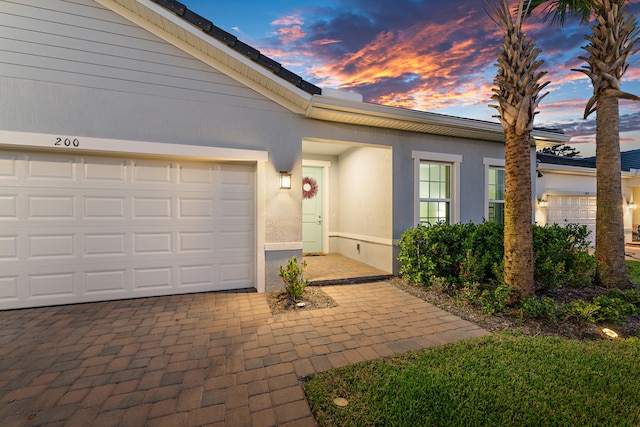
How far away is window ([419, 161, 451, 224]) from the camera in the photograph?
6324mm

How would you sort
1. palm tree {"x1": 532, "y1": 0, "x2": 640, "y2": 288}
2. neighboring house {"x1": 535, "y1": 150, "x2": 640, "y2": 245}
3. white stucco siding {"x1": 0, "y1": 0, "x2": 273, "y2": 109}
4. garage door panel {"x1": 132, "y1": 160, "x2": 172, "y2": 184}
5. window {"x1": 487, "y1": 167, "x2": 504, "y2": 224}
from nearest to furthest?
white stucco siding {"x1": 0, "y1": 0, "x2": 273, "y2": 109} → garage door panel {"x1": 132, "y1": 160, "x2": 172, "y2": 184} → palm tree {"x1": 532, "y1": 0, "x2": 640, "y2": 288} → window {"x1": 487, "y1": 167, "x2": 504, "y2": 224} → neighboring house {"x1": 535, "y1": 150, "x2": 640, "y2": 245}

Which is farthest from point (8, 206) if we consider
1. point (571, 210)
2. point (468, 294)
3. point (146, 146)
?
point (571, 210)

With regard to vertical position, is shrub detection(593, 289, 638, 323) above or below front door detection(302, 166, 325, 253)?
below

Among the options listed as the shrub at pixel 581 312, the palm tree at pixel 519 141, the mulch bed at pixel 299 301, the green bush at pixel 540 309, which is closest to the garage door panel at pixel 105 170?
the mulch bed at pixel 299 301

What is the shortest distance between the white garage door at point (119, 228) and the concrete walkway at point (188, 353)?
33 cm

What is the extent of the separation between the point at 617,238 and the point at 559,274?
1.53m

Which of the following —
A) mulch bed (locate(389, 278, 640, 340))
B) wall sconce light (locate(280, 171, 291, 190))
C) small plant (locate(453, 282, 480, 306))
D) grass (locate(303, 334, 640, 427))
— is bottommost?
mulch bed (locate(389, 278, 640, 340))

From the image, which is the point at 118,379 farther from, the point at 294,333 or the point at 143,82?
the point at 143,82

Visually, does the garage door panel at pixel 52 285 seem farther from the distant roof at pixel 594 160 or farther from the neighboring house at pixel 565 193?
the distant roof at pixel 594 160

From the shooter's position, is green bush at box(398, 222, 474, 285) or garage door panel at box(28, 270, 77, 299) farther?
green bush at box(398, 222, 474, 285)

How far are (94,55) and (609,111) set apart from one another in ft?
29.0

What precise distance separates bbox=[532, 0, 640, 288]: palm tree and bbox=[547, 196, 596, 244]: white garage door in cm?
635

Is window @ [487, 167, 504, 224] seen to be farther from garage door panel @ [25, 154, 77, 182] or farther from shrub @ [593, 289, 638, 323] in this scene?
garage door panel @ [25, 154, 77, 182]

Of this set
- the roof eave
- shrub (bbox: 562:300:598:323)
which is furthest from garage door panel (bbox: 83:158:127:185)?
shrub (bbox: 562:300:598:323)
